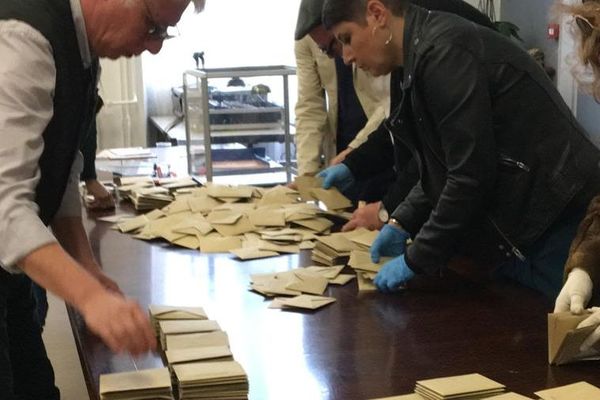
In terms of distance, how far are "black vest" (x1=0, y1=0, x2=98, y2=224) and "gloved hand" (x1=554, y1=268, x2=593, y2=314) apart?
3.07ft

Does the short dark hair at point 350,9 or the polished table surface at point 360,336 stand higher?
the short dark hair at point 350,9

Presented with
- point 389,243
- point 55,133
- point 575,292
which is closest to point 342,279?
point 389,243

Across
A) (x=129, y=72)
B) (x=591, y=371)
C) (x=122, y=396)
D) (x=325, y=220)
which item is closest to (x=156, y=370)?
(x=122, y=396)

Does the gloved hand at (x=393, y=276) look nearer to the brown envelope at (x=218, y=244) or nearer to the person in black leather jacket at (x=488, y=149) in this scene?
the person in black leather jacket at (x=488, y=149)

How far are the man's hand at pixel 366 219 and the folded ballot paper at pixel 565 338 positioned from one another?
3.26ft

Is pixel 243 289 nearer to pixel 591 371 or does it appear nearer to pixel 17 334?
pixel 17 334

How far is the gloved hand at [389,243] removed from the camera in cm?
207

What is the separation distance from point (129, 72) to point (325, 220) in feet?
13.1

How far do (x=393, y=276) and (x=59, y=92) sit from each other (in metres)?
0.85

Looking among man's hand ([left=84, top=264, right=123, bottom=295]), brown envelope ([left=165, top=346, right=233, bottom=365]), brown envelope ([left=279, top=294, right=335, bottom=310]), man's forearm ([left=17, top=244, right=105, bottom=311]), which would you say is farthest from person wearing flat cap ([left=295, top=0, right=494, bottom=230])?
man's forearm ([left=17, top=244, right=105, bottom=311])

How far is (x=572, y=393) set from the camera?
1.26 m

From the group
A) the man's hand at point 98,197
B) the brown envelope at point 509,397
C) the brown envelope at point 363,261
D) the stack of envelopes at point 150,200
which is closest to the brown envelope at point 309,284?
the brown envelope at point 363,261

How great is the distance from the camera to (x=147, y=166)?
4.06m

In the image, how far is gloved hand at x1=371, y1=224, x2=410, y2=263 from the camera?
207 centimetres
